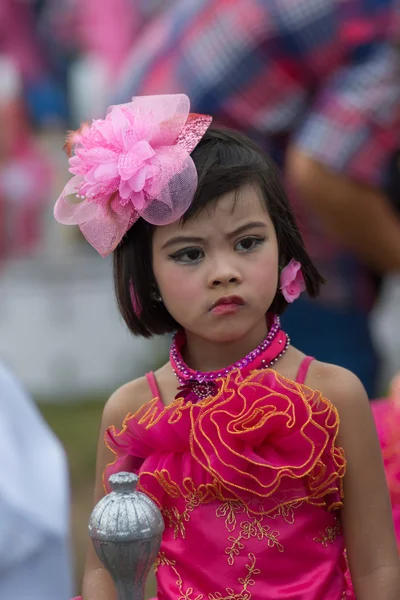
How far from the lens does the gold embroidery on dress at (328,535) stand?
1895mm

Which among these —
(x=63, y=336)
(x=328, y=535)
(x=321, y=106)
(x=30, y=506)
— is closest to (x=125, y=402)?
(x=328, y=535)

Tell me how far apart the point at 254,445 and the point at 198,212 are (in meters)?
0.38

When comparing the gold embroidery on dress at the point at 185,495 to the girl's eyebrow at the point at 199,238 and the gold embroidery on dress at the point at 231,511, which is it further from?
the girl's eyebrow at the point at 199,238

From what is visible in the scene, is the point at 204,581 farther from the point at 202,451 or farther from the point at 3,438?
the point at 3,438

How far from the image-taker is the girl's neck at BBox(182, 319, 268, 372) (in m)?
1.96

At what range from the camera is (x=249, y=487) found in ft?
6.03

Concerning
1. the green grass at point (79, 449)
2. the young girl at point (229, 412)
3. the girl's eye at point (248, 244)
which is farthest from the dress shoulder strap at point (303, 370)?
the green grass at point (79, 449)

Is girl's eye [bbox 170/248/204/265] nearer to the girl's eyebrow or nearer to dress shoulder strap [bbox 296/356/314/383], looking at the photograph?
the girl's eyebrow

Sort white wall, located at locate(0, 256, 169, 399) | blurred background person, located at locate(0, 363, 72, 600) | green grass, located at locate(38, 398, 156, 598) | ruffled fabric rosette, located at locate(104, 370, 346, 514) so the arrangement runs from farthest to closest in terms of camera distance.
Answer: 1. white wall, located at locate(0, 256, 169, 399)
2. green grass, located at locate(38, 398, 156, 598)
3. blurred background person, located at locate(0, 363, 72, 600)
4. ruffled fabric rosette, located at locate(104, 370, 346, 514)

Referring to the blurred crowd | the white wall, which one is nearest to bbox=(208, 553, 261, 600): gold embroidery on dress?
the blurred crowd

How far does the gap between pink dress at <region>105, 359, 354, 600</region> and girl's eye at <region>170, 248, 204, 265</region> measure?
197 millimetres

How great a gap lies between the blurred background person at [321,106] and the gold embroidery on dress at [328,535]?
1.81 meters

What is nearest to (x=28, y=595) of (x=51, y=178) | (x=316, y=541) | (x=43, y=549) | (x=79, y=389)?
(x=43, y=549)

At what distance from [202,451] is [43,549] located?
959 millimetres
